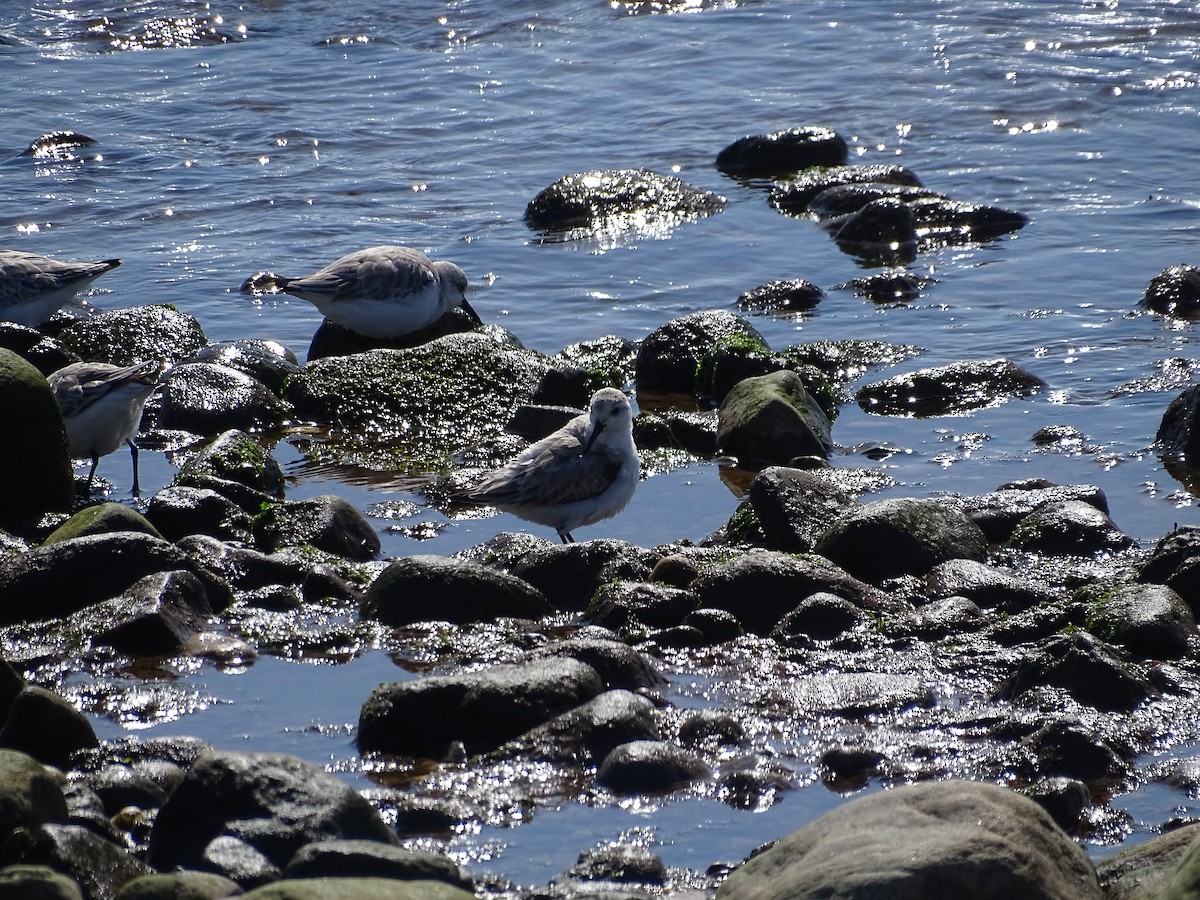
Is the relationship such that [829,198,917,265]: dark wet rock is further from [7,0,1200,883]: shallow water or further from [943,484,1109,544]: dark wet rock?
[943,484,1109,544]: dark wet rock

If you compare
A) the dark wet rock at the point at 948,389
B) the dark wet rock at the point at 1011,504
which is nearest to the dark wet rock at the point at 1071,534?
the dark wet rock at the point at 1011,504

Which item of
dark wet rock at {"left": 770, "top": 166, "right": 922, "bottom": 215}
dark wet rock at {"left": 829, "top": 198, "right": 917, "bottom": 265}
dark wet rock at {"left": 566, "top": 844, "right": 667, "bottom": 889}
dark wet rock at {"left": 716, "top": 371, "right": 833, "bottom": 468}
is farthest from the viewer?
dark wet rock at {"left": 770, "top": 166, "right": 922, "bottom": 215}

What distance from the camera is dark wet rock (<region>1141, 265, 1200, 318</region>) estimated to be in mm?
13500

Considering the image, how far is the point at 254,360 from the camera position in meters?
12.2

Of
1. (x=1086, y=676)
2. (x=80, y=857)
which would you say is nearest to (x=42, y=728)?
(x=80, y=857)

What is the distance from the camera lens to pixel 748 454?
10.7 metres

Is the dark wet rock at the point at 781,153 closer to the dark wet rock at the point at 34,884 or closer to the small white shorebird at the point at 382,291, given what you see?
the small white shorebird at the point at 382,291

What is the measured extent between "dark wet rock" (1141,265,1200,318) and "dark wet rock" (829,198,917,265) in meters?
2.82

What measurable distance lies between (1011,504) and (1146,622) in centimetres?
214

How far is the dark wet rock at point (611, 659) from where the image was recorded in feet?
21.4

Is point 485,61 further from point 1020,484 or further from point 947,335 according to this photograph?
point 1020,484

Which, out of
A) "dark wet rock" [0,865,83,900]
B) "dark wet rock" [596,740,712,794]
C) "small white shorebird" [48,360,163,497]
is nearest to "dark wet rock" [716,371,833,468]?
"small white shorebird" [48,360,163,497]

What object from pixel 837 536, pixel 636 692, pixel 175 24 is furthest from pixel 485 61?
pixel 636 692

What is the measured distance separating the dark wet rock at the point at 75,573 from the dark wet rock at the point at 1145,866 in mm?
4454
